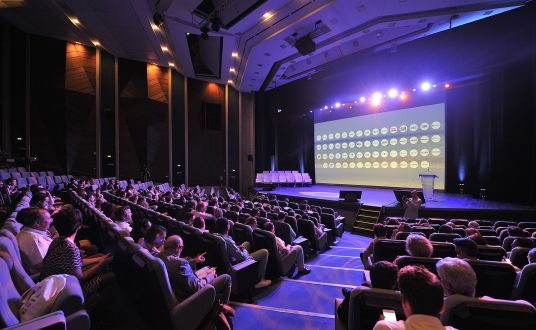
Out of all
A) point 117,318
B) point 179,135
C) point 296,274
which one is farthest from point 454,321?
point 179,135

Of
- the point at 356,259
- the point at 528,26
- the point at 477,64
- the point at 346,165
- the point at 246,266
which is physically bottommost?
the point at 356,259

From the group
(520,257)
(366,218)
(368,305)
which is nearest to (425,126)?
(366,218)

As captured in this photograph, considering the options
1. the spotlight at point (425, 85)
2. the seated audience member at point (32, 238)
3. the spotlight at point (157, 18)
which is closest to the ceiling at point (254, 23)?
the spotlight at point (157, 18)

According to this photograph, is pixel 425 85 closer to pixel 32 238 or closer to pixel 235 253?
pixel 235 253

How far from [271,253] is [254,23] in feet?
29.6

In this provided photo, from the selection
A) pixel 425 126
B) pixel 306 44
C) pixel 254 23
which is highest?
pixel 254 23

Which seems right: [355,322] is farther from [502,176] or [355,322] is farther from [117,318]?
[502,176]

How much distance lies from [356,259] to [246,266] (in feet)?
9.27

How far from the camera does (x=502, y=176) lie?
8.81m

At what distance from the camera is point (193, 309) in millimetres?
2016

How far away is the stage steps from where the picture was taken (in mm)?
8039

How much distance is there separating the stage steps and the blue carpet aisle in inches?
134

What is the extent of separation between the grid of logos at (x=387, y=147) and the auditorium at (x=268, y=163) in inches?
3.2

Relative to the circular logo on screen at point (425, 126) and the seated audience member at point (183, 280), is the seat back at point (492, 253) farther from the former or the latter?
the circular logo on screen at point (425, 126)
